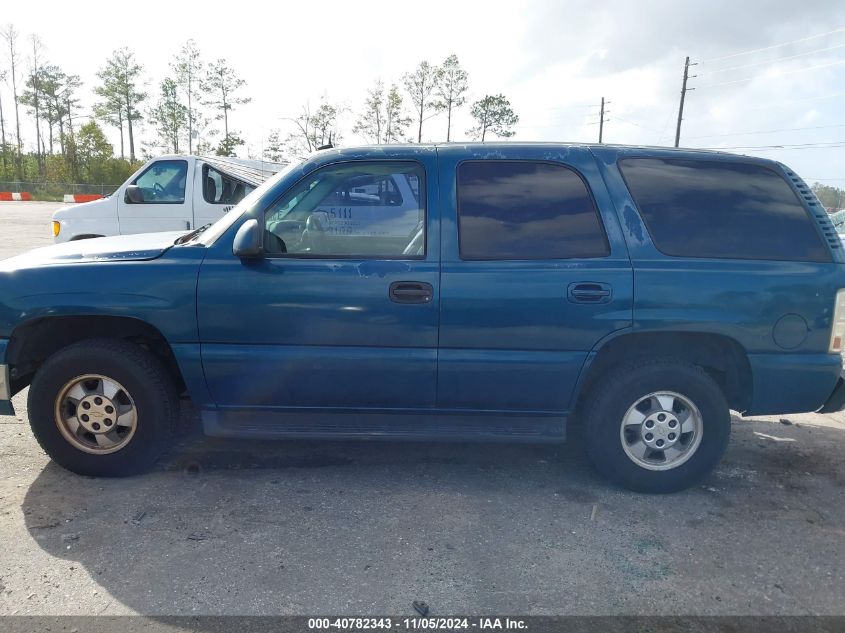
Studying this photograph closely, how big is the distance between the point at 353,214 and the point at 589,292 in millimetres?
1430

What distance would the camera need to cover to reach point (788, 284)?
3330mm

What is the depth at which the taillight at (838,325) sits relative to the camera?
132 inches

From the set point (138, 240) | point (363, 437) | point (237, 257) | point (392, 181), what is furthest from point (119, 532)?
point (392, 181)

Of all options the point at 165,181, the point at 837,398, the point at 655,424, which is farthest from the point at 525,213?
the point at 165,181

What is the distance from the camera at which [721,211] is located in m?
3.46

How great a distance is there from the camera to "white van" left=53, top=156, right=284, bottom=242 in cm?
864

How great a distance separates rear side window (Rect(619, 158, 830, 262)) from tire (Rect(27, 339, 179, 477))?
300cm

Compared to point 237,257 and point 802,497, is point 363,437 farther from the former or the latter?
point 802,497

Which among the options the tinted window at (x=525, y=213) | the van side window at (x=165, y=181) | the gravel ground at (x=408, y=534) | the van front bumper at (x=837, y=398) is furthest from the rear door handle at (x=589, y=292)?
the van side window at (x=165, y=181)

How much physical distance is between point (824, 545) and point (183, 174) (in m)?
8.58

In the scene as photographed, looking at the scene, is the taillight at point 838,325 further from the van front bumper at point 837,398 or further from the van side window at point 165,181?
the van side window at point 165,181

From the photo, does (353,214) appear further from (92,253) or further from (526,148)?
(92,253)

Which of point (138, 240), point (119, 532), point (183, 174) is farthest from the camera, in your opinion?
point (183, 174)

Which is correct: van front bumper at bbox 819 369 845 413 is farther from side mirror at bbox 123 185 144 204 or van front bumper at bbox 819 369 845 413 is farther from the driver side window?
side mirror at bbox 123 185 144 204
